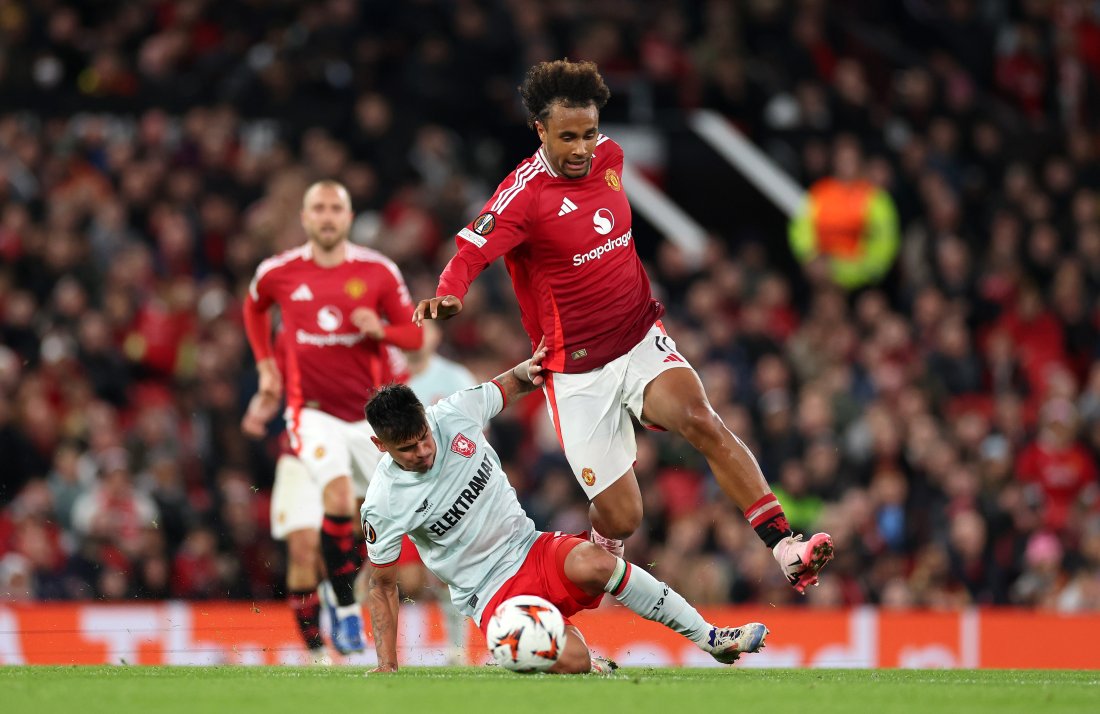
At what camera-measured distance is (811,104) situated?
18516 millimetres

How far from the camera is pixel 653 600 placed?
27.6 ft

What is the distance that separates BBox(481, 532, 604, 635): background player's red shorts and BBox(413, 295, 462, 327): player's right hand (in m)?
1.29

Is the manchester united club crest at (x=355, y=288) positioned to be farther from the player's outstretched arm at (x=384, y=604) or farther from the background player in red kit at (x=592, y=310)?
the player's outstretched arm at (x=384, y=604)

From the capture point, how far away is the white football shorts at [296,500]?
10812 millimetres

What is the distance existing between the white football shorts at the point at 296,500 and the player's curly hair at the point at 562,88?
314 centimetres

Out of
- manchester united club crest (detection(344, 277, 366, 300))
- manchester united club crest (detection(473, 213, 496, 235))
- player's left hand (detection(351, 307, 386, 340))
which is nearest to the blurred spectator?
Answer: manchester united club crest (detection(344, 277, 366, 300))

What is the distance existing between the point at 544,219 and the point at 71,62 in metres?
9.34

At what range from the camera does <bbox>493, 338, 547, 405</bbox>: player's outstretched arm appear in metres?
8.86

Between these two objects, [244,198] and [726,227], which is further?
[726,227]

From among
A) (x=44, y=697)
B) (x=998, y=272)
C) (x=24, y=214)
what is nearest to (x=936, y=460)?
(x=998, y=272)

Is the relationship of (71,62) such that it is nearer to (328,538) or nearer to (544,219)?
(328,538)

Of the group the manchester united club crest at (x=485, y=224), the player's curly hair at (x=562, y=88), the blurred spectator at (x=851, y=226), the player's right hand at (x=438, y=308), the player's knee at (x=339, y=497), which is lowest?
the player's knee at (x=339, y=497)

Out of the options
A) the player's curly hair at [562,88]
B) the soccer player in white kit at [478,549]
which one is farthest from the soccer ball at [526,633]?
the player's curly hair at [562,88]

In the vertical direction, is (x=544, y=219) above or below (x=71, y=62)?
below
